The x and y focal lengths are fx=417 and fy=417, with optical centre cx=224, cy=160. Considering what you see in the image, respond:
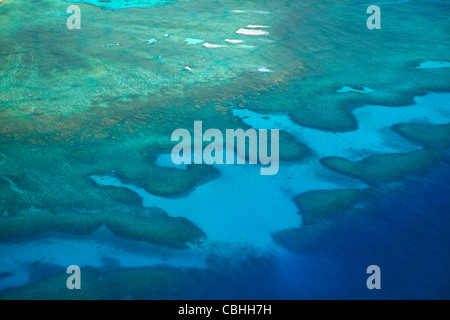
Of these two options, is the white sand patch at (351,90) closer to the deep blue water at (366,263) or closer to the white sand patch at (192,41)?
the deep blue water at (366,263)

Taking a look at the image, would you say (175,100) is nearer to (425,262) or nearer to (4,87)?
(4,87)

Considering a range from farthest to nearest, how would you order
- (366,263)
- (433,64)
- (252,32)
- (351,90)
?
1. (252,32)
2. (433,64)
3. (351,90)
4. (366,263)

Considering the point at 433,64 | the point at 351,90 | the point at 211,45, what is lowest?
the point at 351,90

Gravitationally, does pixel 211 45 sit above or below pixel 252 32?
below

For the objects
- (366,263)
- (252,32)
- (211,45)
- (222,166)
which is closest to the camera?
(366,263)

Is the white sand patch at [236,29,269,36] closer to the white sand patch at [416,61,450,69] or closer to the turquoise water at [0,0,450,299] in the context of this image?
the turquoise water at [0,0,450,299]

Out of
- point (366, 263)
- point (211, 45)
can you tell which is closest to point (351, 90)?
point (211, 45)

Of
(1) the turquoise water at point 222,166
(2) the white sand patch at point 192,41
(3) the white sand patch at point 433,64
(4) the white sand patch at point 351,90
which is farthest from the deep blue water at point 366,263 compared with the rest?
(2) the white sand patch at point 192,41

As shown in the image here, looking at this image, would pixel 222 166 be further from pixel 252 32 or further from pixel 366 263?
pixel 252 32

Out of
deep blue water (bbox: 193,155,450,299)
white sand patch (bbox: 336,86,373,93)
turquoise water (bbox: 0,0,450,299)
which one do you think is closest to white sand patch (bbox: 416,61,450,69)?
turquoise water (bbox: 0,0,450,299)
